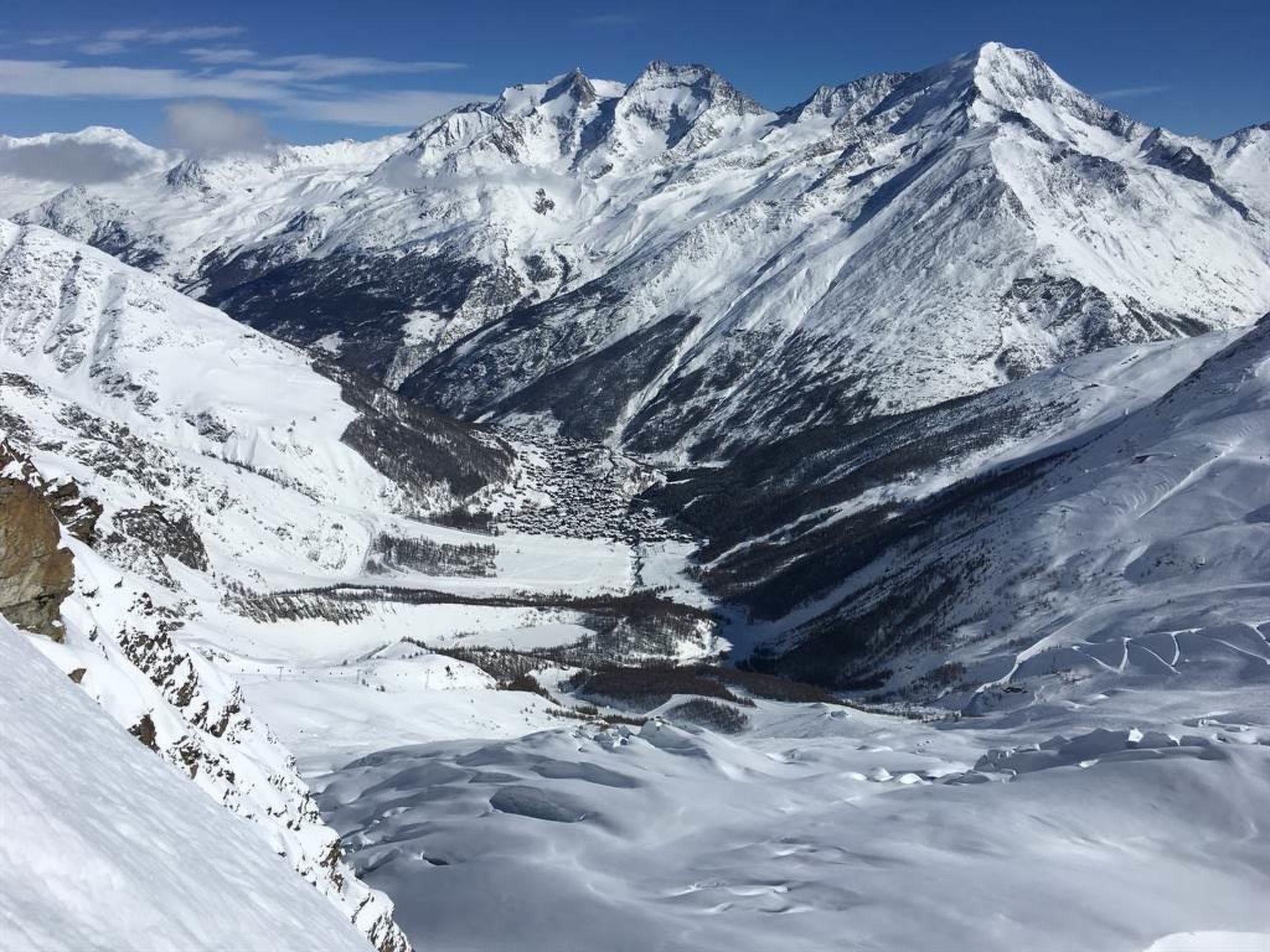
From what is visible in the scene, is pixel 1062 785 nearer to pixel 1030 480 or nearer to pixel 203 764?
pixel 203 764

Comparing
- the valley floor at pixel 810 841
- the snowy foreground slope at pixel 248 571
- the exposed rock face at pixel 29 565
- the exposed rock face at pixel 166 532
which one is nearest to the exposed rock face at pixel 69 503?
the snowy foreground slope at pixel 248 571

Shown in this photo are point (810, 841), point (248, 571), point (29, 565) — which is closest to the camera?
point (29, 565)

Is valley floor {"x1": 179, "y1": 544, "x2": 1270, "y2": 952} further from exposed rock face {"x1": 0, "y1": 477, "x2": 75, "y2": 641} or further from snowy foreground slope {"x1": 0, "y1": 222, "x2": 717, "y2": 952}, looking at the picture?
exposed rock face {"x1": 0, "y1": 477, "x2": 75, "y2": 641}

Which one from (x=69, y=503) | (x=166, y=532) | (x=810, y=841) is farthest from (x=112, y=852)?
(x=166, y=532)

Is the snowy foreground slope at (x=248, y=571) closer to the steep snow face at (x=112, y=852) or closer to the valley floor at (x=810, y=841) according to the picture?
the steep snow face at (x=112, y=852)

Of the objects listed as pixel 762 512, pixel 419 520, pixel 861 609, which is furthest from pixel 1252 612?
pixel 419 520

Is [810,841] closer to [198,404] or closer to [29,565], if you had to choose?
[29,565]

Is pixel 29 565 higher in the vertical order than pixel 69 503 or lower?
lower

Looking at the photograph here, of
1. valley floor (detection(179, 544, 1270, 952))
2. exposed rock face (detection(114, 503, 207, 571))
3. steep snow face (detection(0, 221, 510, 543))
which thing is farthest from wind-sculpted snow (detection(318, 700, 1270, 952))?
steep snow face (detection(0, 221, 510, 543))
